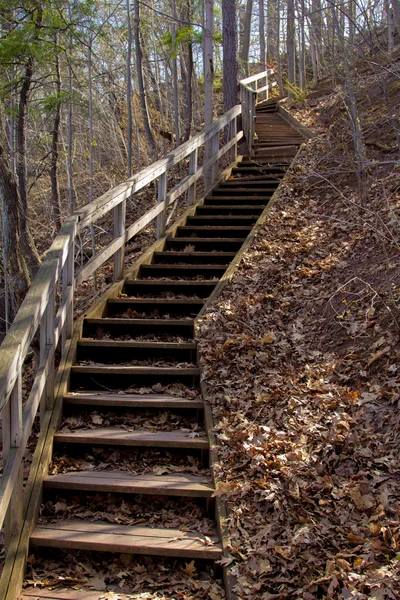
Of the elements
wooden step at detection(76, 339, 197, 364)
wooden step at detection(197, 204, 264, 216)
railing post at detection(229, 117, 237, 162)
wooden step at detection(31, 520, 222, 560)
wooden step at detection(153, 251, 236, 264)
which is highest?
railing post at detection(229, 117, 237, 162)

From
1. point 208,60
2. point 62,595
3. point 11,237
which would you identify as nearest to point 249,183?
point 208,60

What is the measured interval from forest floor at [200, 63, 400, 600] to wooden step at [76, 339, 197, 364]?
0.29 metres

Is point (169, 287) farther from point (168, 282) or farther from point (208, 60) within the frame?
point (208, 60)

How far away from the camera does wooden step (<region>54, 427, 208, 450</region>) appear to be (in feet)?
14.9

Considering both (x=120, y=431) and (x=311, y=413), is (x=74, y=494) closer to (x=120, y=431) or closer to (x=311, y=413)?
(x=120, y=431)

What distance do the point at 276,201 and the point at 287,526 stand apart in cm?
720

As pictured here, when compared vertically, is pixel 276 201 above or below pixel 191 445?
above

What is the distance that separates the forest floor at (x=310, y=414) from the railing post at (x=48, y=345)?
143cm

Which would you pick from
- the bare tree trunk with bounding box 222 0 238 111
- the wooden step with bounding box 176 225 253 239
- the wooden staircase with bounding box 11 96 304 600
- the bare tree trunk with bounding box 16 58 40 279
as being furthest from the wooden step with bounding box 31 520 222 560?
the bare tree trunk with bounding box 222 0 238 111

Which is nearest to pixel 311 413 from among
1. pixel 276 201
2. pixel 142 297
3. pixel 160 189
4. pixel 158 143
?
pixel 142 297

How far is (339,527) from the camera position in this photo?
137 inches

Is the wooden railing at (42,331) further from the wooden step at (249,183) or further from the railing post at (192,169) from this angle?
the wooden step at (249,183)

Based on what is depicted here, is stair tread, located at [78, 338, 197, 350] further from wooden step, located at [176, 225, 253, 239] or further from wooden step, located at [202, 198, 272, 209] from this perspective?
wooden step, located at [202, 198, 272, 209]

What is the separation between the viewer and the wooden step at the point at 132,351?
5.71 metres
